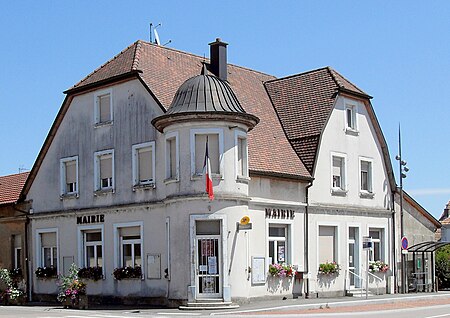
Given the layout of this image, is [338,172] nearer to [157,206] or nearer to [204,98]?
[157,206]

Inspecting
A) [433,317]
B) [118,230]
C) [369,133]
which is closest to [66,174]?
[118,230]

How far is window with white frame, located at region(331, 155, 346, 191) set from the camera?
35.9m

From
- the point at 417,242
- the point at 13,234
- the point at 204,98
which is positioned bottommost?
the point at 417,242

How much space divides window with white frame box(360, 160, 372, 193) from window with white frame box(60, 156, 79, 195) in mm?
13033

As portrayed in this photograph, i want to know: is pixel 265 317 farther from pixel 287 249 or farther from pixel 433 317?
pixel 287 249

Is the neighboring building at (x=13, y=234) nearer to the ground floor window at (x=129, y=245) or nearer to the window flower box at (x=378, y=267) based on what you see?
the ground floor window at (x=129, y=245)

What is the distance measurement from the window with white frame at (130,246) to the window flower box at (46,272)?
420 centimetres

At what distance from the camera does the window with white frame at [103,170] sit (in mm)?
33297

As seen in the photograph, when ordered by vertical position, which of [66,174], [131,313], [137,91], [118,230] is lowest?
[131,313]

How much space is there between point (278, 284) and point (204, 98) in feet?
26.6

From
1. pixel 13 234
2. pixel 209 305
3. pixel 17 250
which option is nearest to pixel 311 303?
pixel 209 305

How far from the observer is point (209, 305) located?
28.0 m

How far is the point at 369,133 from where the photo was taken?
1512 inches

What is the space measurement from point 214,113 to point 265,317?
7640mm
